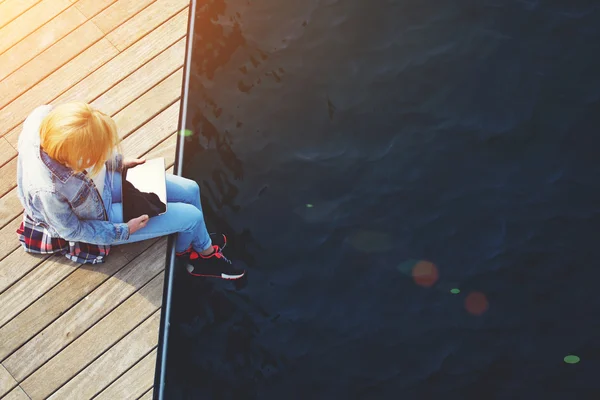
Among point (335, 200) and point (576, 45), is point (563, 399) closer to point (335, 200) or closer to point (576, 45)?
point (335, 200)

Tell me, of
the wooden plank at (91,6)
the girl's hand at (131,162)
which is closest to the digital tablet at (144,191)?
the girl's hand at (131,162)

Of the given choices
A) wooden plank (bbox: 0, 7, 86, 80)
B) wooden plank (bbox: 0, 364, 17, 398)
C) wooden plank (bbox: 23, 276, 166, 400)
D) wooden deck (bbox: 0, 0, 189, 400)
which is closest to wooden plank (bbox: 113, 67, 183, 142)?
wooden deck (bbox: 0, 0, 189, 400)

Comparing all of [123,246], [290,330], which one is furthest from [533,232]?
[123,246]

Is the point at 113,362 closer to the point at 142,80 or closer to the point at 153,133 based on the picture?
the point at 153,133

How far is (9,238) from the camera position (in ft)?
14.0

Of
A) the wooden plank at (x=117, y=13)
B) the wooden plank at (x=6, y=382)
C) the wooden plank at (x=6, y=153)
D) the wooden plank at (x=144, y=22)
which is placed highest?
the wooden plank at (x=117, y=13)

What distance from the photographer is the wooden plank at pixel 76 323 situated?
398cm

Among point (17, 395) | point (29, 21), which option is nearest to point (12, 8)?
point (29, 21)

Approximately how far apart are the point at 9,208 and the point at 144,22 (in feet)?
5.46

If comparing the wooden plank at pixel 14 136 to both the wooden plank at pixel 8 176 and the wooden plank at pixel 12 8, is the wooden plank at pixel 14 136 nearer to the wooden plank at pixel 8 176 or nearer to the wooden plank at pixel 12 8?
the wooden plank at pixel 8 176

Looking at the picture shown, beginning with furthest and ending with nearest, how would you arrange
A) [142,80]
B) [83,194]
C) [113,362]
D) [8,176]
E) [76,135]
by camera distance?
1. [142,80]
2. [8,176]
3. [113,362]
4. [83,194]
5. [76,135]

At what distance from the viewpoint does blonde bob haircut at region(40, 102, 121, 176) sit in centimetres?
325

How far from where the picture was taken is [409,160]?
5.32 meters

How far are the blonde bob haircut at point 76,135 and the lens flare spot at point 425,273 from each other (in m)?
2.53
